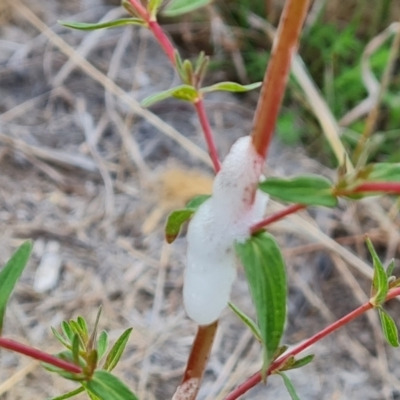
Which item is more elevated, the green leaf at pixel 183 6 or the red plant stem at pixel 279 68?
the green leaf at pixel 183 6

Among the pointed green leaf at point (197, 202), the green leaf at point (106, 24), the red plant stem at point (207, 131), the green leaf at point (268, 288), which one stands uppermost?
the green leaf at point (106, 24)

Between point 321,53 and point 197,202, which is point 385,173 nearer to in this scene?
point 197,202

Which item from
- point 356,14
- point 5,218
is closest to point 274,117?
point 5,218

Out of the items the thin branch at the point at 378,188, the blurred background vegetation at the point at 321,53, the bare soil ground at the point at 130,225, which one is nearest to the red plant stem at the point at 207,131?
the thin branch at the point at 378,188

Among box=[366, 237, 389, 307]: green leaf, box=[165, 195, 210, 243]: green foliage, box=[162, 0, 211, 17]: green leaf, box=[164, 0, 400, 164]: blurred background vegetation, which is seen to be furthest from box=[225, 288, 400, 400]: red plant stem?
box=[164, 0, 400, 164]: blurred background vegetation

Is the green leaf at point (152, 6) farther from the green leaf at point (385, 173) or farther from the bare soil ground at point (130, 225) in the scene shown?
the bare soil ground at point (130, 225)

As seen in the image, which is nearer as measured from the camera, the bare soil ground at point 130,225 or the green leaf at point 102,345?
the green leaf at point 102,345

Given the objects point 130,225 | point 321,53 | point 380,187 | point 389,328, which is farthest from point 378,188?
point 321,53

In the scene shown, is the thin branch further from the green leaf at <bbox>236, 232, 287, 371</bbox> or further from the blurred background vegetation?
the blurred background vegetation

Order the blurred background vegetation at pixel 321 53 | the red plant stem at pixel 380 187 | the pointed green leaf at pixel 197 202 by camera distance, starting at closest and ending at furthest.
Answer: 1. the red plant stem at pixel 380 187
2. the pointed green leaf at pixel 197 202
3. the blurred background vegetation at pixel 321 53
